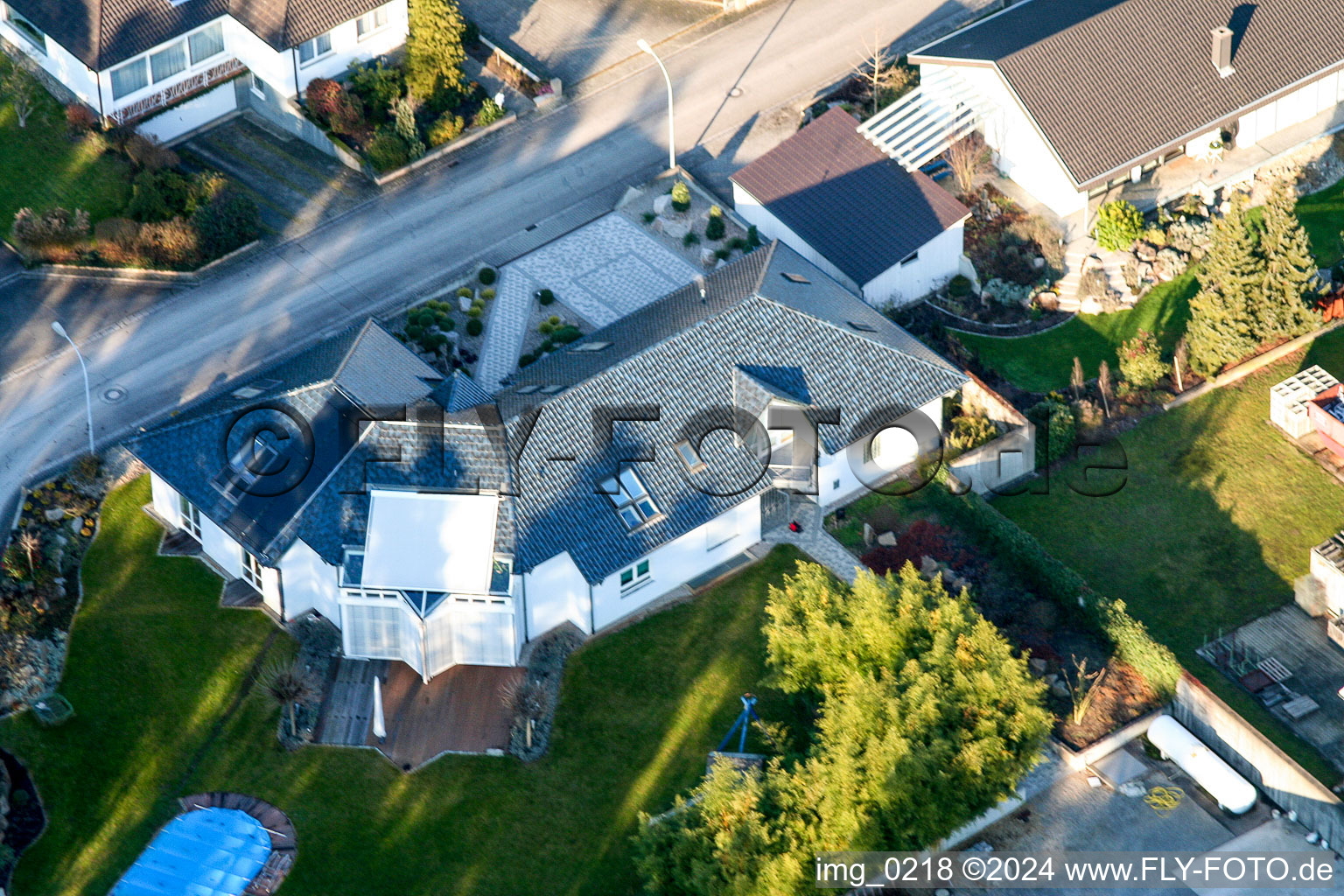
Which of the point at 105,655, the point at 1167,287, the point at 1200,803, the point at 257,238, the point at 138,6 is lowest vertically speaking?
the point at 1200,803

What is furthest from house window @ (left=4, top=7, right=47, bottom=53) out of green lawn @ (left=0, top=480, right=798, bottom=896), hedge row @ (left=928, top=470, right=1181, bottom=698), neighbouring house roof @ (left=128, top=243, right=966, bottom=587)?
hedge row @ (left=928, top=470, right=1181, bottom=698)

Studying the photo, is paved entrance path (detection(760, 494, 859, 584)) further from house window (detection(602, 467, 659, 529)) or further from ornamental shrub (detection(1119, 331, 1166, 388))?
ornamental shrub (detection(1119, 331, 1166, 388))

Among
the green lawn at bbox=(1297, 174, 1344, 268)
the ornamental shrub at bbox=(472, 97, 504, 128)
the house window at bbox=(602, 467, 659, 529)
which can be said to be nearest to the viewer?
the house window at bbox=(602, 467, 659, 529)

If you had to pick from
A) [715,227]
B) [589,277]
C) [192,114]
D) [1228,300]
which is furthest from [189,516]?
[1228,300]

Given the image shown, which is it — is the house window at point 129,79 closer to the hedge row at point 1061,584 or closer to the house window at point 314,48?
the house window at point 314,48

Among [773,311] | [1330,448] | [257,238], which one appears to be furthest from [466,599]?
[1330,448]

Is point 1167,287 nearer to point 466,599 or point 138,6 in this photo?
point 466,599

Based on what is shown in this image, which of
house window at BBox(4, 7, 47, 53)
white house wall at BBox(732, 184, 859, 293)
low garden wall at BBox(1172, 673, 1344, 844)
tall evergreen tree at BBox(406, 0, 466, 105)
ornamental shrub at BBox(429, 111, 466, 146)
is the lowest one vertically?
low garden wall at BBox(1172, 673, 1344, 844)
